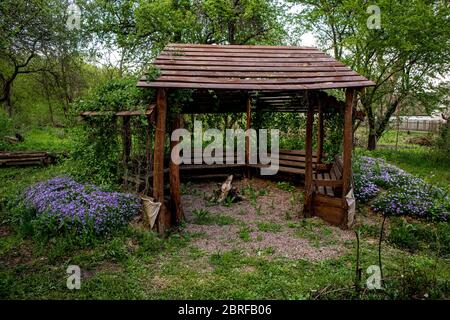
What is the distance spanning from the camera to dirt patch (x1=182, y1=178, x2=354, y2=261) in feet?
21.3

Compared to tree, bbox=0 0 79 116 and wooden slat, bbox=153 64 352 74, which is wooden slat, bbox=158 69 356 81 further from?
tree, bbox=0 0 79 116

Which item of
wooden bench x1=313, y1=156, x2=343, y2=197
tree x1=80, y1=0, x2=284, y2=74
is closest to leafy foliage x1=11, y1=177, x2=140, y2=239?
wooden bench x1=313, y1=156, x2=343, y2=197

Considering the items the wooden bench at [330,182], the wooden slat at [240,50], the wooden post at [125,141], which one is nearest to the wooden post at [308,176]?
the wooden bench at [330,182]

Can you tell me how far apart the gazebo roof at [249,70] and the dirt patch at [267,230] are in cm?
315

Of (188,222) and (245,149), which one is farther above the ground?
(245,149)

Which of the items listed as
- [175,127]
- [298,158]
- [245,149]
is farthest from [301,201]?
[175,127]

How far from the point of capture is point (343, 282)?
500 cm

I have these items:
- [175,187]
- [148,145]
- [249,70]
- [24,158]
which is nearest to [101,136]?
[148,145]

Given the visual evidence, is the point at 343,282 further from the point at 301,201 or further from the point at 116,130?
the point at 116,130

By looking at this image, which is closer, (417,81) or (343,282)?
(343,282)

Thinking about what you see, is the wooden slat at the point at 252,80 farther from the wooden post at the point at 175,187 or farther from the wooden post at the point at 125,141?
the wooden post at the point at 125,141

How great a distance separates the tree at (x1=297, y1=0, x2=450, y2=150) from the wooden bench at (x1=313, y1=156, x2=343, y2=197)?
6.01 m

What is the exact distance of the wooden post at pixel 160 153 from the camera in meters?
6.83
